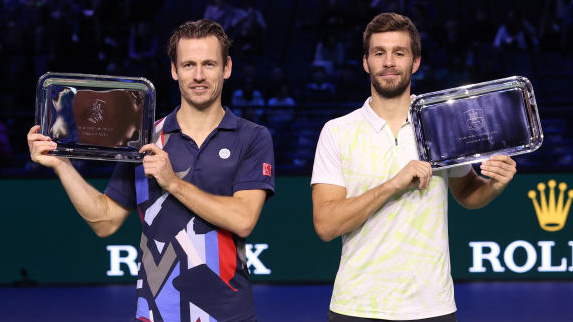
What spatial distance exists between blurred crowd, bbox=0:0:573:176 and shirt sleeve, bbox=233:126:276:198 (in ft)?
20.2

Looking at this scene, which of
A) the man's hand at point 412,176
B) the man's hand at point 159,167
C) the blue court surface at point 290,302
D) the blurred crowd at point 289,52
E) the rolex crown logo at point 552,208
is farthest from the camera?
the blurred crowd at point 289,52

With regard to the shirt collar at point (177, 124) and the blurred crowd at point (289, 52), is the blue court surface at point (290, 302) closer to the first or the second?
the blurred crowd at point (289, 52)

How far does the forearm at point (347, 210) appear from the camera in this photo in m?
2.93

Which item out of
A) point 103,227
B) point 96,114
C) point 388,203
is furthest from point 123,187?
point 388,203

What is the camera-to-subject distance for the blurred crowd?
1052 centimetres

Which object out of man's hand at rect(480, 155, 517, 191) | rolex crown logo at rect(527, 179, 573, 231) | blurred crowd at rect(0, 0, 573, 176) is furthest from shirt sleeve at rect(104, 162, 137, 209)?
blurred crowd at rect(0, 0, 573, 176)

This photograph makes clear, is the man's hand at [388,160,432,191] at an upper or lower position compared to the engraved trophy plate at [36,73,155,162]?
lower

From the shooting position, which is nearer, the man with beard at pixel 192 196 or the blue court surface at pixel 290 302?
the man with beard at pixel 192 196

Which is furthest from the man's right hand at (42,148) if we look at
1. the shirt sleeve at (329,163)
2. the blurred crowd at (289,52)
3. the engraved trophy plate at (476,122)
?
the blurred crowd at (289,52)

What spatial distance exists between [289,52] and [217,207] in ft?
36.5

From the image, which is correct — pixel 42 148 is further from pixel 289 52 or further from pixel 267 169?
pixel 289 52

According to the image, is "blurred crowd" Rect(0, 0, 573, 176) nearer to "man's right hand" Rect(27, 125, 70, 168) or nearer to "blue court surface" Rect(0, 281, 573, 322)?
"blue court surface" Rect(0, 281, 573, 322)

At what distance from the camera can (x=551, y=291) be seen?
24.2ft

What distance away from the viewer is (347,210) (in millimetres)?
2977
